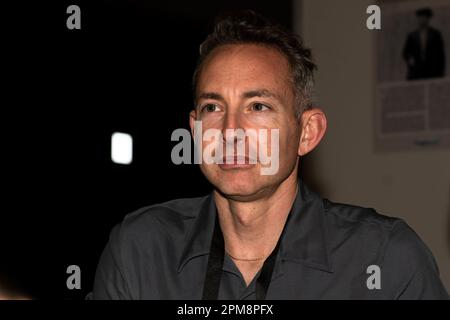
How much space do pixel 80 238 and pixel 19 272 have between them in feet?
1.46

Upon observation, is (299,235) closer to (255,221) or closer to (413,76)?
(255,221)

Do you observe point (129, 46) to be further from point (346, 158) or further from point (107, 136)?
point (346, 158)

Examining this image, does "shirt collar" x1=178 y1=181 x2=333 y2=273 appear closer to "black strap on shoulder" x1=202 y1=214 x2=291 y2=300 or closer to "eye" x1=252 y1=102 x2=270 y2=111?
"black strap on shoulder" x1=202 y1=214 x2=291 y2=300

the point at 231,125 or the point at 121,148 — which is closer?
the point at 231,125

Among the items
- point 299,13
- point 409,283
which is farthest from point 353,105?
point 409,283

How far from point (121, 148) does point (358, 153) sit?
144 cm

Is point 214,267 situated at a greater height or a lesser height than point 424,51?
lesser

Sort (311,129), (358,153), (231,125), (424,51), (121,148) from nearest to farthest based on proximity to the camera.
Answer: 1. (231,125)
2. (311,129)
3. (424,51)
4. (358,153)
5. (121,148)

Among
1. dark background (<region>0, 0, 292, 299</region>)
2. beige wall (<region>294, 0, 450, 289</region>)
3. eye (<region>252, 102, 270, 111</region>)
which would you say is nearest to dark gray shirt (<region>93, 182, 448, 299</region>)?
eye (<region>252, 102, 270, 111</region>)

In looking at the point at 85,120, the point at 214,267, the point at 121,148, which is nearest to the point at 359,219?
the point at 214,267

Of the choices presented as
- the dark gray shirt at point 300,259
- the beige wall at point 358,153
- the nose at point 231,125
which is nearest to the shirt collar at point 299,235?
the dark gray shirt at point 300,259

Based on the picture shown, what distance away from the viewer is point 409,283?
58.5 inches

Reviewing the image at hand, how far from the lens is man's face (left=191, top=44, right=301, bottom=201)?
4.93 ft

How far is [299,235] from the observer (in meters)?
1.59
